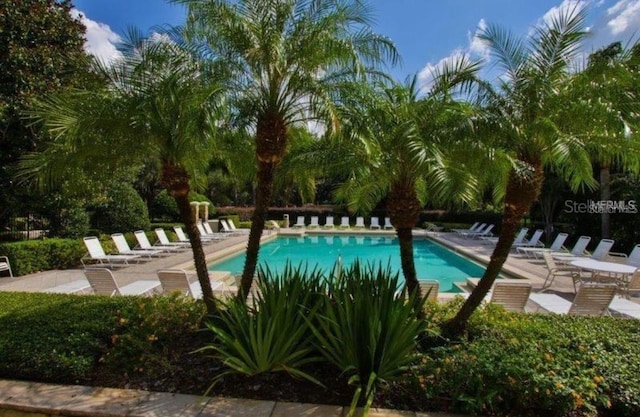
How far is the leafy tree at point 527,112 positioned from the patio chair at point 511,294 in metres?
2.25

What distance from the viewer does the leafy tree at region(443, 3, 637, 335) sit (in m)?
4.94

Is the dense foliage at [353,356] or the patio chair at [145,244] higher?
the patio chair at [145,244]

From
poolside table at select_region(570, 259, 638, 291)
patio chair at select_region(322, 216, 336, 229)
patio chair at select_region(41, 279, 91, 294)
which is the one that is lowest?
patio chair at select_region(41, 279, 91, 294)

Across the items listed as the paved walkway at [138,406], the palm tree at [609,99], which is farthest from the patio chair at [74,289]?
the palm tree at [609,99]

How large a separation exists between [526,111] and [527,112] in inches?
0.7

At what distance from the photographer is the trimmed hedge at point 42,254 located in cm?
1134

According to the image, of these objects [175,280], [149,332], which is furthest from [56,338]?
[175,280]

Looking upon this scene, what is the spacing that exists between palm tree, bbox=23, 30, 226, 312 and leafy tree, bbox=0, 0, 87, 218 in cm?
585

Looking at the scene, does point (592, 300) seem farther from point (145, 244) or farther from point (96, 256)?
point (145, 244)

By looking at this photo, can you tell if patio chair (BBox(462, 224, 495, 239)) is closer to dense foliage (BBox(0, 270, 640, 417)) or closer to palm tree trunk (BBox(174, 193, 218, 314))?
dense foliage (BBox(0, 270, 640, 417))

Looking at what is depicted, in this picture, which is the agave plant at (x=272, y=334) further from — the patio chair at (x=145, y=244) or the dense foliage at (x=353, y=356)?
the patio chair at (x=145, y=244)

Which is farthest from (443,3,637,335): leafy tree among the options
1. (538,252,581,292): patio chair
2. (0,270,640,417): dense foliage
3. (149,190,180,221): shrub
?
(149,190,180,221): shrub

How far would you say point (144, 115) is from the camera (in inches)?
207

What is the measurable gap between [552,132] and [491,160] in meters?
0.77
